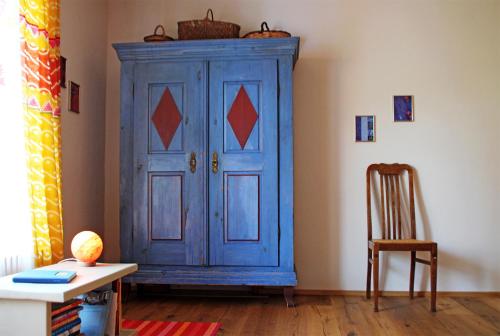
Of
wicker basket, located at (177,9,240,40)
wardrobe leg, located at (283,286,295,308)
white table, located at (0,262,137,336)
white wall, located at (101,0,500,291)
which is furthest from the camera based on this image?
white wall, located at (101,0,500,291)

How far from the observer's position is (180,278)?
10.0 ft

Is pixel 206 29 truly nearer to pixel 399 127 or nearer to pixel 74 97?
pixel 74 97

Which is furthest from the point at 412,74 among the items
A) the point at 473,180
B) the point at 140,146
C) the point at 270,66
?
the point at 140,146

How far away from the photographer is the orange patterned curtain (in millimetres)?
2307

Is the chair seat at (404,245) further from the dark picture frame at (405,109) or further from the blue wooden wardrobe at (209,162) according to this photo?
the dark picture frame at (405,109)

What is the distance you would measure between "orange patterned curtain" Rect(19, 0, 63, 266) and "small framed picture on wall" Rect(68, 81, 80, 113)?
0.59m

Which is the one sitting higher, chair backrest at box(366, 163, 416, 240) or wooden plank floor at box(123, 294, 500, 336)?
chair backrest at box(366, 163, 416, 240)

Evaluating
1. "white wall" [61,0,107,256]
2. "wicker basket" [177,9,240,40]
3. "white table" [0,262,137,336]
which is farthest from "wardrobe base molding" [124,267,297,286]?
"wicker basket" [177,9,240,40]

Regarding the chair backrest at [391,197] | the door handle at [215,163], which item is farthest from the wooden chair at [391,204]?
the door handle at [215,163]

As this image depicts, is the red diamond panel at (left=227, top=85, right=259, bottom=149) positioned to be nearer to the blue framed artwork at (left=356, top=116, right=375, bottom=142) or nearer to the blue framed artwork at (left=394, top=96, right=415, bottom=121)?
the blue framed artwork at (left=356, top=116, right=375, bottom=142)

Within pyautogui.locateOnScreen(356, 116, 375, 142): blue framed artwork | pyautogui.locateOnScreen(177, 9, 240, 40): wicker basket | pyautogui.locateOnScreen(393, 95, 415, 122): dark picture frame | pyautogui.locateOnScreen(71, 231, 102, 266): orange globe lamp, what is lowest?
pyautogui.locateOnScreen(71, 231, 102, 266): orange globe lamp

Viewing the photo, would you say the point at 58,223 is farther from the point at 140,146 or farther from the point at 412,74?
the point at 412,74

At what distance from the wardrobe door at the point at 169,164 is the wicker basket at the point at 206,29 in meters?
0.26

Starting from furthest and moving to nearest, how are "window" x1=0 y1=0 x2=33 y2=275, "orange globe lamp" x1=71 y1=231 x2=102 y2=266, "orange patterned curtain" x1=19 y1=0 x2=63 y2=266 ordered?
"orange patterned curtain" x1=19 y1=0 x2=63 y2=266
"window" x1=0 y1=0 x2=33 y2=275
"orange globe lamp" x1=71 y1=231 x2=102 y2=266
